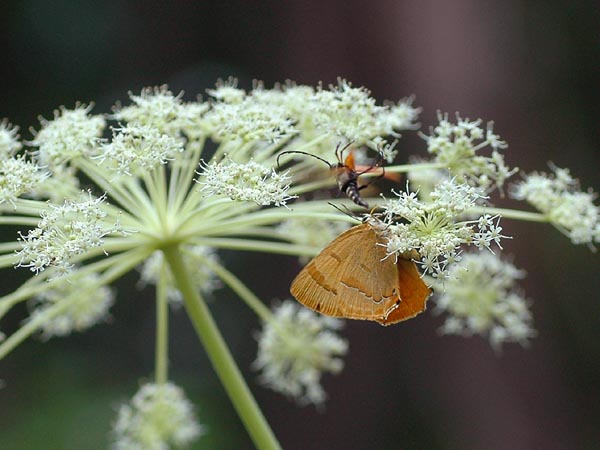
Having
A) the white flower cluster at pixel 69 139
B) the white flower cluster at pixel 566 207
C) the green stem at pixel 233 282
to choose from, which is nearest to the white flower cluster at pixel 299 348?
the green stem at pixel 233 282

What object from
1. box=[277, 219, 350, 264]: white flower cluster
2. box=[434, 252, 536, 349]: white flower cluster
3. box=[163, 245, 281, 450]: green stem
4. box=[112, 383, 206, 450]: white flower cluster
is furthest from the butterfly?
box=[112, 383, 206, 450]: white flower cluster

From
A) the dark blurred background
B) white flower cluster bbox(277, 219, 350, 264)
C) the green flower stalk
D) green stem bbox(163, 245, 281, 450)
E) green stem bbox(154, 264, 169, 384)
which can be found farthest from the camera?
the dark blurred background

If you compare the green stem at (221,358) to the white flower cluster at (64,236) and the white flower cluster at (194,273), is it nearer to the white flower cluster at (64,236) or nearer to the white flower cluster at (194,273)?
the white flower cluster at (64,236)

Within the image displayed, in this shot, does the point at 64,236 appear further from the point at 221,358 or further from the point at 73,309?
the point at 73,309

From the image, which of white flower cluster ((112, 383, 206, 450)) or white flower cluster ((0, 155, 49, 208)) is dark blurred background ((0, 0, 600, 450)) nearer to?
white flower cluster ((112, 383, 206, 450))

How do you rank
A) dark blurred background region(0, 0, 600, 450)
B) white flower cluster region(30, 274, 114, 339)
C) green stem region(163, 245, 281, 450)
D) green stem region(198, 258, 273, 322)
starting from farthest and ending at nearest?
dark blurred background region(0, 0, 600, 450) < white flower cluster region(30, 274, 114, 339) < green stem region(198, 258, 273, 322) < green stem region(163, 245, 281, 450)

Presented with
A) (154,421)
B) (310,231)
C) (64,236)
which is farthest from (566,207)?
(154,421)
